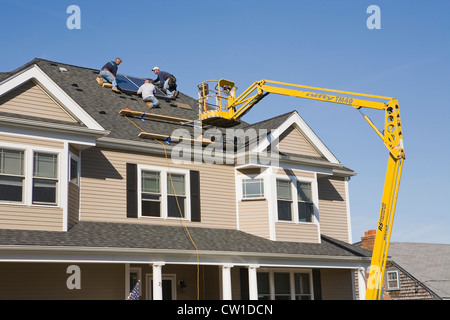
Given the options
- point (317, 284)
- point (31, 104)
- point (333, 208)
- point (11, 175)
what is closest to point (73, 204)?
point (11, 175)

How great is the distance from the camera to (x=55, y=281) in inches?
709

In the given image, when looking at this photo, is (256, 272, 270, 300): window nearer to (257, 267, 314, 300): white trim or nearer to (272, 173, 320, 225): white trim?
(257, 267, 314, 300): white trim

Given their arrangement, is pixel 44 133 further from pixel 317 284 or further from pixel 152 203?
pixel 317 284

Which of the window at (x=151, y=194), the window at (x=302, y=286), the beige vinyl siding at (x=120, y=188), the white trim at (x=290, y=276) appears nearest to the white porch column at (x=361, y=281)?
the white trim at (x=290, y=276)

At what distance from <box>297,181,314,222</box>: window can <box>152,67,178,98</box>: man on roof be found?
7192 mm

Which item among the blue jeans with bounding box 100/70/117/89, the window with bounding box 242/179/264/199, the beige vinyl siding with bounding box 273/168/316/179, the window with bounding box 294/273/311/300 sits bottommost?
the window with bounding box 294/273/311/300

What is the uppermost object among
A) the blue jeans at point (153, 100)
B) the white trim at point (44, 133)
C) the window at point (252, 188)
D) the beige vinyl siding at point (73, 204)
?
the blue jeans at point (153, 100)

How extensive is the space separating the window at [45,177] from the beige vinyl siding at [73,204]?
717 mm

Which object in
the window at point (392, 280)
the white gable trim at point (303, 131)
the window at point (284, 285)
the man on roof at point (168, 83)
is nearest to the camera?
the window at point (284, 285)

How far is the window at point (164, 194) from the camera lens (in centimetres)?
2033

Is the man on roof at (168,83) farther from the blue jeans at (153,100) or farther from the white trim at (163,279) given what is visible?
the white trim at (163,279)

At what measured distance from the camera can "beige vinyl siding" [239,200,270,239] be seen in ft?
71.7

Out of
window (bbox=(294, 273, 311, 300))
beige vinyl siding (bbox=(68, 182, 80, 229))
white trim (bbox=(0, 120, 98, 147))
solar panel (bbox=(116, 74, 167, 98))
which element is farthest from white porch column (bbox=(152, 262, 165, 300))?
solar panel (bbox=(116, 74, 167, 98))

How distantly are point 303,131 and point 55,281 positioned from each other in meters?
11.3
